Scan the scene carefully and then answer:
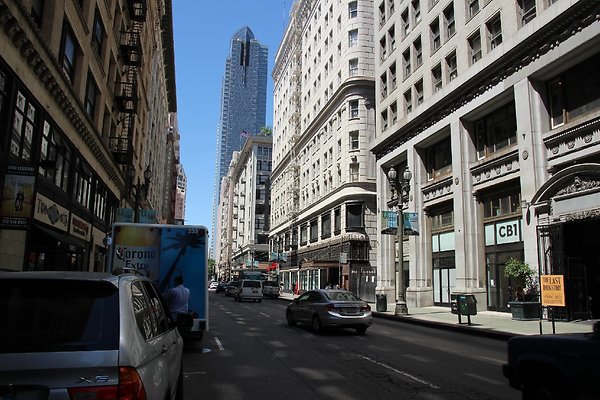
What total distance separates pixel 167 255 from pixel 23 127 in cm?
688

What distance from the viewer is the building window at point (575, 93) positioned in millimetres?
21656

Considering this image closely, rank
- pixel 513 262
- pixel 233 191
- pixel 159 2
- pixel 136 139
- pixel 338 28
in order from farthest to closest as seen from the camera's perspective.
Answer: pixel 233 191 → pixel 338 28 → pixel 159 2 → pixel 136 139 → pixel 513 262

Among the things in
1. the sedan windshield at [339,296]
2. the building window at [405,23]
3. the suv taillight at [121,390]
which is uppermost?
the building window at [405,23]

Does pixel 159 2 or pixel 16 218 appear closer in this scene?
pixel 16 218

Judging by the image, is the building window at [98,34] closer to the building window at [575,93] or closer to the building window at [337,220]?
the building window at [575,93]

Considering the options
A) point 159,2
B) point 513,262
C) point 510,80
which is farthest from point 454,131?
point 159,2

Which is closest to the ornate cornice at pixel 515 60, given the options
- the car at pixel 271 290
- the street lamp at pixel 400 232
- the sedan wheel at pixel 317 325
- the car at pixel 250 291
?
the street lamp at pixel 400 232

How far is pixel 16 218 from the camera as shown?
13562 mm

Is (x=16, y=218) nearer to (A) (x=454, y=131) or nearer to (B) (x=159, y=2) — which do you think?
(A) (x=454, y=131)

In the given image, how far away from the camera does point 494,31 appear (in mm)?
28281

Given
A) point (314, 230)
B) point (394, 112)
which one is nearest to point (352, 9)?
point (394, 112)

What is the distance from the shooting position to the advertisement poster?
13.4 metres

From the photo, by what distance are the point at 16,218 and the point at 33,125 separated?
4639 mm

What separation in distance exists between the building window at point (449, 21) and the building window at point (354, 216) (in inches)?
859
